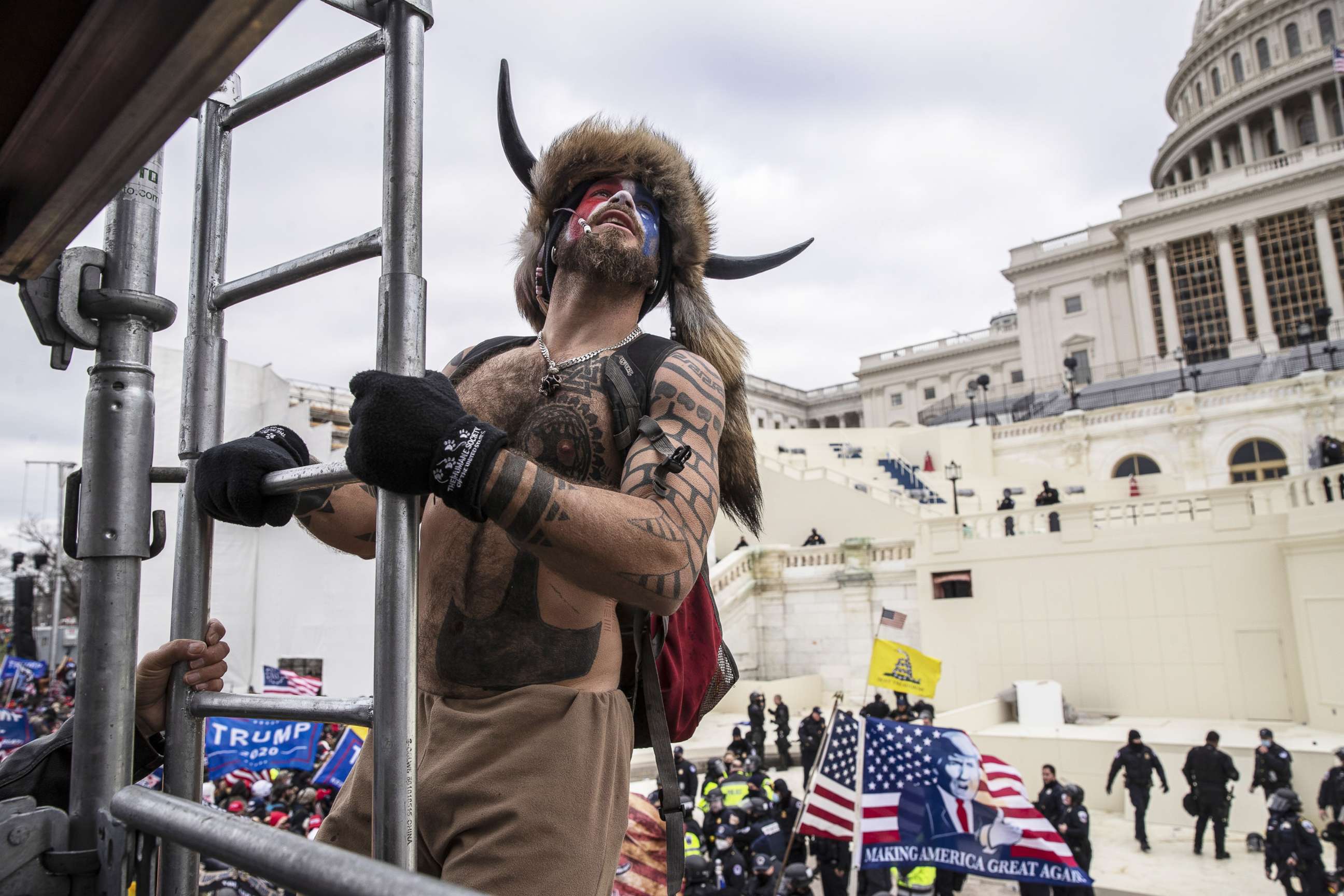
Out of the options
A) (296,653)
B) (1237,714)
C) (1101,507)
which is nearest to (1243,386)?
(1101,507)

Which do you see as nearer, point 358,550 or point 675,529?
point 675,529

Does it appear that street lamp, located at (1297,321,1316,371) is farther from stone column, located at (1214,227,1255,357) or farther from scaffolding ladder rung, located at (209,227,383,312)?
scaffolding ladder rung, located at (209,227,383,312)

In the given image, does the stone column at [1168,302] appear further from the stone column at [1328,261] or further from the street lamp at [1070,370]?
the stone column at [1328,261]

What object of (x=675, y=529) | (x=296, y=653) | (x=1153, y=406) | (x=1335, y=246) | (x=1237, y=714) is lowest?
(x=1237, y=714)

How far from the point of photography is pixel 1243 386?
33.3 metres

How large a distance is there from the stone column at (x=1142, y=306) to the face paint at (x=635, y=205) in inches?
2215

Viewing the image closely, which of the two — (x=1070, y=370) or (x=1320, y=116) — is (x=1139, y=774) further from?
(x=1320, y=116)

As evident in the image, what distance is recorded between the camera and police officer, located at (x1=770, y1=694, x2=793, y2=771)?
17.6 meters

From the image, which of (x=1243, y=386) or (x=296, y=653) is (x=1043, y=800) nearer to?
(x=296, y=653)

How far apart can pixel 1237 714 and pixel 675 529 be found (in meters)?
19.5

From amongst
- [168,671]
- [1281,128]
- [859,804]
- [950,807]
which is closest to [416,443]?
[168,671]

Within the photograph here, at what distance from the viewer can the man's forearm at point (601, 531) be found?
1.67 metres

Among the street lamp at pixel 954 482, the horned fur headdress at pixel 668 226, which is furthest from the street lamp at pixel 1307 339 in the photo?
the horned fur headdress at pixel 668 226

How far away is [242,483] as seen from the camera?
5.92 feet
